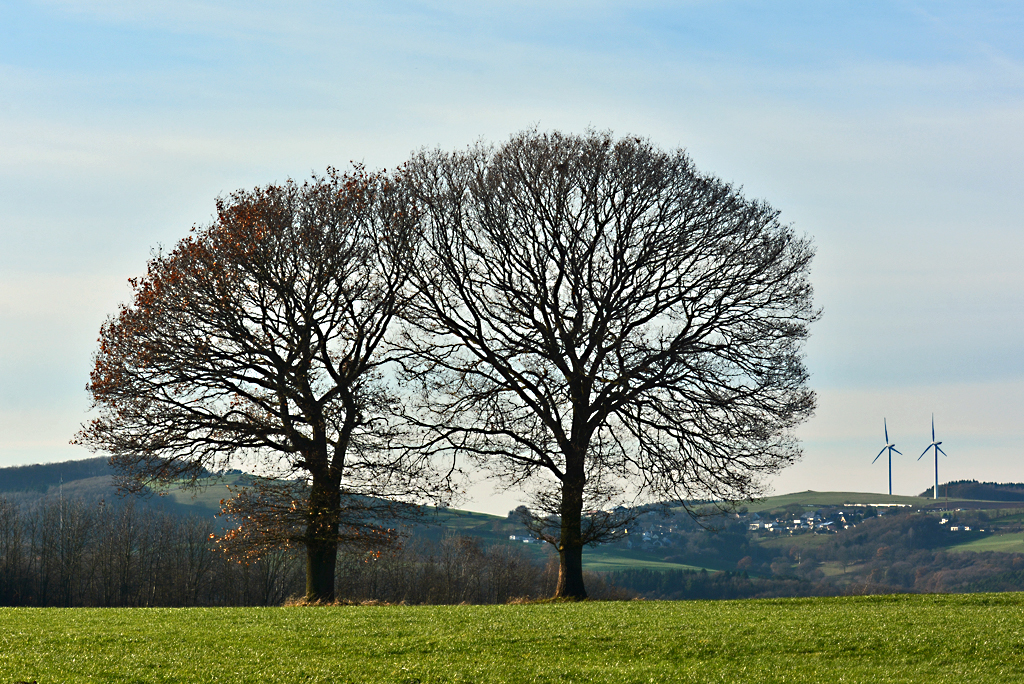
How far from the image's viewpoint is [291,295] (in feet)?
95.3

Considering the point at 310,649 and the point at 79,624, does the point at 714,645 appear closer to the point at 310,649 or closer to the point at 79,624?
the point at 310,649

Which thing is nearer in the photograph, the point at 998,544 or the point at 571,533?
the point at 571,533

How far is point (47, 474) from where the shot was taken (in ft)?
563

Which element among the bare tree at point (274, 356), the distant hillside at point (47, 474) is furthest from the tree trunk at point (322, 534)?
the distant hillside at point (47, 474)

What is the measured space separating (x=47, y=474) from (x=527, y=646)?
180 metres

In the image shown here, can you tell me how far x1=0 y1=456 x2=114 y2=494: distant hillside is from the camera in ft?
536

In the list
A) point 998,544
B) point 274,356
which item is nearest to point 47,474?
point 274,356

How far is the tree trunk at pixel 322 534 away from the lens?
2861 cm

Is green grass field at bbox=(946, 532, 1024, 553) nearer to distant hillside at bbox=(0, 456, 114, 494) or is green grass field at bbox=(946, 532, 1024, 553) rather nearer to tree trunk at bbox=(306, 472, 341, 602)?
tree trunk at bbox=(306, 472, 341, 602)

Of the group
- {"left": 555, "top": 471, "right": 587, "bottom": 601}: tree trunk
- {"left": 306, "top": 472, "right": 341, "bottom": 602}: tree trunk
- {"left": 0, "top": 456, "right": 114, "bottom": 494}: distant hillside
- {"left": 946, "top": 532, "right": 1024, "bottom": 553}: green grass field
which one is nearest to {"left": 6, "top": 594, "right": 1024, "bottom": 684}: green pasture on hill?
{"left": 306, "top": 472, "right": 341, "bottom": 602}: tree trunk

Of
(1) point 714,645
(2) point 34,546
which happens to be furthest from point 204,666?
(2) point 34,546

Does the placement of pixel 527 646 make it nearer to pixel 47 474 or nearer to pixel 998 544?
pixel 998 544

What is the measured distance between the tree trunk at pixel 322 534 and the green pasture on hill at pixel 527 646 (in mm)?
7083

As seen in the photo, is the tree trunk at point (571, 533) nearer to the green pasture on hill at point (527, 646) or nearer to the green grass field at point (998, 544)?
the green pasture on hill at point (527, 646)
